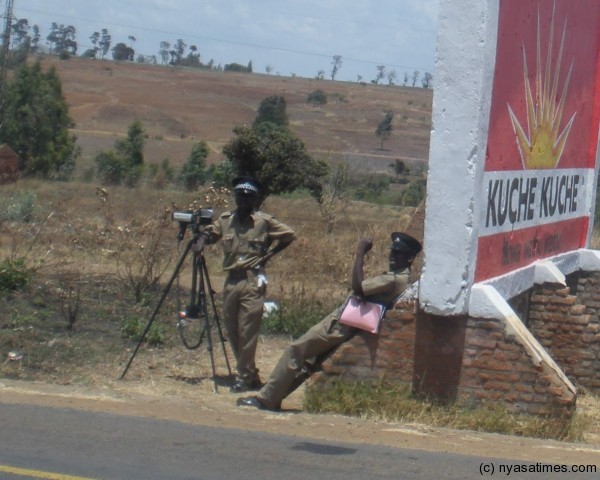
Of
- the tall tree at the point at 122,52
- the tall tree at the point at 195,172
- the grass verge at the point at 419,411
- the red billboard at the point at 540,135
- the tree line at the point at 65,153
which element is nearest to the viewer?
the grass verge at the point at 419,411

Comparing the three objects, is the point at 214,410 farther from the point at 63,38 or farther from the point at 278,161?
the point at 63,38

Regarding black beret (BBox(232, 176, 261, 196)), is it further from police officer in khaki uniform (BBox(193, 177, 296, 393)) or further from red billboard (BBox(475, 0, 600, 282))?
red billboard (BBox(475, 0, 600, 282))

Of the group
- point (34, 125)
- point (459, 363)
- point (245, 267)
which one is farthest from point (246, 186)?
point (34, 125)

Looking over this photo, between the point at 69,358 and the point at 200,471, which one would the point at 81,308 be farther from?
the point at 200,471

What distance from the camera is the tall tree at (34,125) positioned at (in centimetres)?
4053

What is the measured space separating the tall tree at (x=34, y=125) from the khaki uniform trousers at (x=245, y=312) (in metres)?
32.1

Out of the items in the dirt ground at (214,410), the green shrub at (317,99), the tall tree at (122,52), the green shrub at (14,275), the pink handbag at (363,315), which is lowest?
the dirt ground at (214,410)

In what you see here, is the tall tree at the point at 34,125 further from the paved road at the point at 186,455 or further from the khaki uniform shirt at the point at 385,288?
the paved road at the point at 186,455

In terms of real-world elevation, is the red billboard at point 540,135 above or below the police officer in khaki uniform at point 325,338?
above

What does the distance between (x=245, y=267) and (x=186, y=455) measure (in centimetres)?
281

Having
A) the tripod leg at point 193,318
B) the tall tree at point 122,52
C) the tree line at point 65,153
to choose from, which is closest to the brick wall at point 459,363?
the tripod leg at point 193,318

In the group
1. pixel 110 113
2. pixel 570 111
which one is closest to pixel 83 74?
pixel 110 113

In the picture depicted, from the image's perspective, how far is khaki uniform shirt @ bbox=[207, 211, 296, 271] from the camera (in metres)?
9.16

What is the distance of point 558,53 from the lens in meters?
10.0
